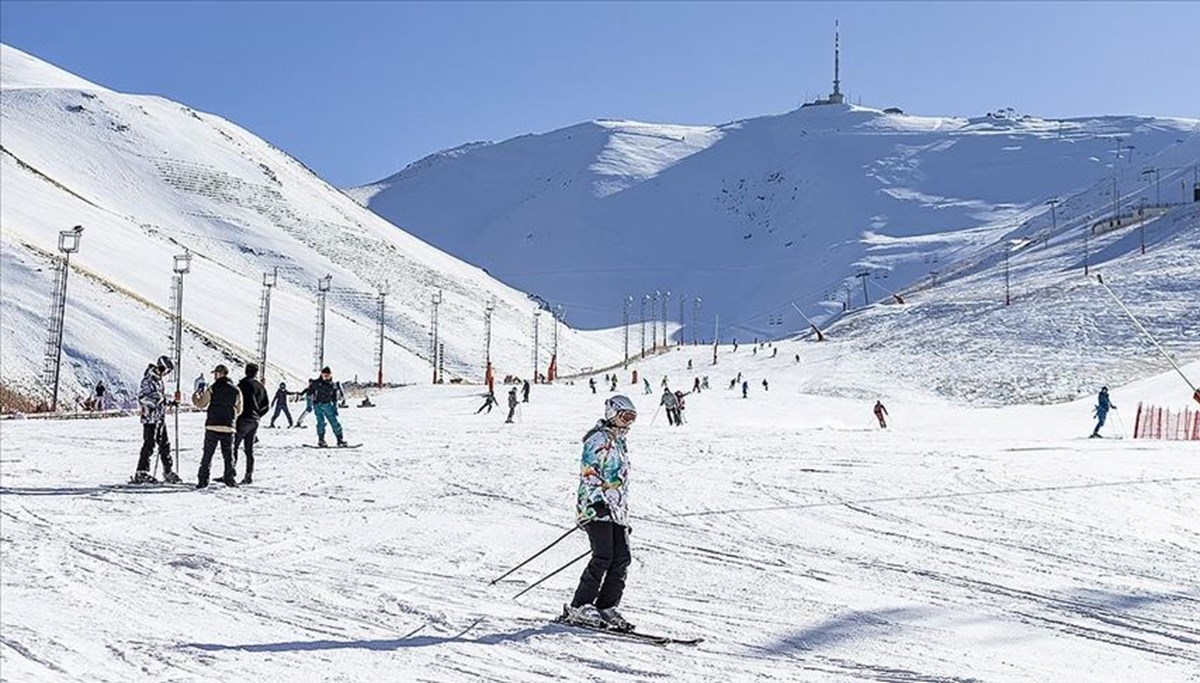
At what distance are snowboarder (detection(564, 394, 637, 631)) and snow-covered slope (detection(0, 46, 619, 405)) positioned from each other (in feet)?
148

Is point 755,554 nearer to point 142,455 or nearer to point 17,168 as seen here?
point 142,455

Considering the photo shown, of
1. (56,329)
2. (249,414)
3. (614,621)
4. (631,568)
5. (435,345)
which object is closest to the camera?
(614,621)

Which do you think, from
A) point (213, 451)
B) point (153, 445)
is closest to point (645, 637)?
point (213, 451)

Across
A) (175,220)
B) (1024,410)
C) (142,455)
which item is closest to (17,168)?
(175,220)

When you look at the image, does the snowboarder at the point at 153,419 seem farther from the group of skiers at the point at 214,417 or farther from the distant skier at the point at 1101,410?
the distant skier at the point at 1101,410

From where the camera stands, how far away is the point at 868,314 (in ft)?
325

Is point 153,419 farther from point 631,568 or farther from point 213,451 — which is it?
point 631,568

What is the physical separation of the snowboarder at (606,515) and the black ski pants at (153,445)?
397 inches

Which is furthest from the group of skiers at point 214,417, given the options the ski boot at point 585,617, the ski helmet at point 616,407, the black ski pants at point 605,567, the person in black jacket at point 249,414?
the ski helmet at point 616,407

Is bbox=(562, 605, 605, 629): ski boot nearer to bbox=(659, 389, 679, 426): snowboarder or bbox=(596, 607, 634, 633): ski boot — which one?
bbox=(596, 607, 634, 633): ski boot

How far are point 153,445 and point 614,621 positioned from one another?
1061 centimetres

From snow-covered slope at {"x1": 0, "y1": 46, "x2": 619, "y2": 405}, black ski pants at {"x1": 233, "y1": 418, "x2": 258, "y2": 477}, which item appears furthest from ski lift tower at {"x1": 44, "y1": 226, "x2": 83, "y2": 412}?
black ski pants at {"x1": 233, "y1": 418, "x2": 258, "y2": 477}

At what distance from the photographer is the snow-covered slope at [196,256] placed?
57.2 metres

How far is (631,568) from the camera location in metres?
11.6
